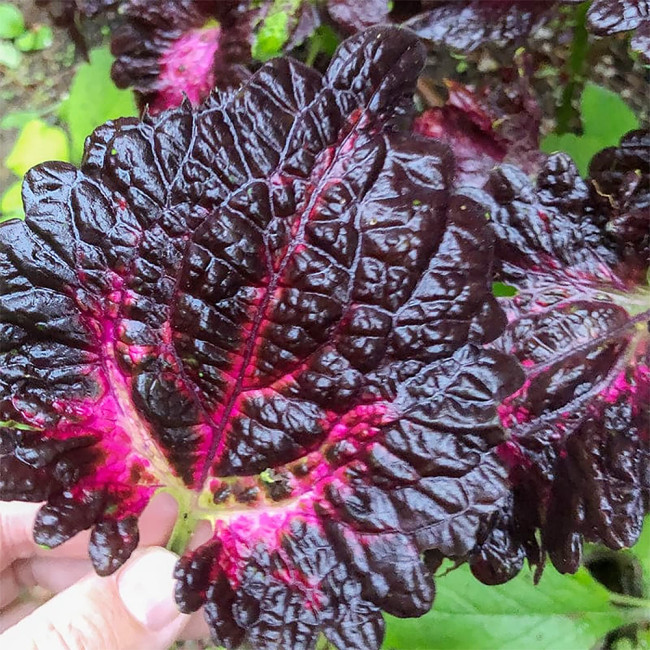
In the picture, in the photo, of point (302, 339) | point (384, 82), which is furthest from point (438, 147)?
point (302, 339)

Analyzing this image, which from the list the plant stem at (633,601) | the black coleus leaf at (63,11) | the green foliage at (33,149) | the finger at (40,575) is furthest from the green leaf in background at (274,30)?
the plant stem at (633,601)

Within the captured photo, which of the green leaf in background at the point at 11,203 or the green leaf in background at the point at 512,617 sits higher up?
the green leaf in background at the point at 11,203

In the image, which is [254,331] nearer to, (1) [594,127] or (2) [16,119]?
(1) [594,127]

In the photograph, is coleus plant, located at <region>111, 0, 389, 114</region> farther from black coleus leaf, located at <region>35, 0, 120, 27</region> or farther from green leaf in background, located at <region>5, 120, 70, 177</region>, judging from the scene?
green leaf in background, located at <region>5, 120, 70, 177</region>

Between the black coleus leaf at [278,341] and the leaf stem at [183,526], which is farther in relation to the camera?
the leaf stem at [183,526]

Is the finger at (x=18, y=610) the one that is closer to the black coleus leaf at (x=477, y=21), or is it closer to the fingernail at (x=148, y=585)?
the fingernail at (x=148, y=585)

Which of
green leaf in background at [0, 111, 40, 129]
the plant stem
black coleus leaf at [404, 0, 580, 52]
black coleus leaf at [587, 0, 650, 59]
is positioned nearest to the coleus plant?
black coleus leaf at [404, 0, 580, 52]

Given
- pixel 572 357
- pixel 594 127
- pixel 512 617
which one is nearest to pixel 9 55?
pixel 594 127
